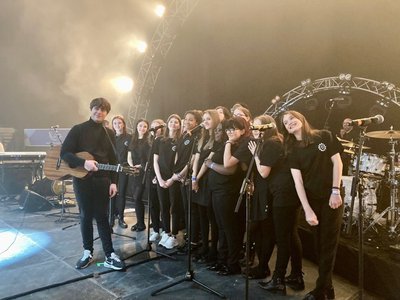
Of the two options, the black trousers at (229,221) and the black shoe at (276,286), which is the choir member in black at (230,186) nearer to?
the black trousers at (229,221)

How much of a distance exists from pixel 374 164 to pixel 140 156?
11.2ft

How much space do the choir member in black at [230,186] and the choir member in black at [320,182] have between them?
59cm

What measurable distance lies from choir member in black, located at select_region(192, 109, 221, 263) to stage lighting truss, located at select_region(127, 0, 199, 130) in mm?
5918

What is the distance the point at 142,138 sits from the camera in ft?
17.3

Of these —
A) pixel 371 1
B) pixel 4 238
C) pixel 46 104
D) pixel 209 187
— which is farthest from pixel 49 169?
pixel 46 104

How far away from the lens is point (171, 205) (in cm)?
455

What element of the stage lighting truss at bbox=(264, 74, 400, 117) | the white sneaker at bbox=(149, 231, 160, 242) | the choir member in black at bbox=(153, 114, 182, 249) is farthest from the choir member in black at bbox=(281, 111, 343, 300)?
the stage lighting truss at bbox=(264, 74, 400, 117)

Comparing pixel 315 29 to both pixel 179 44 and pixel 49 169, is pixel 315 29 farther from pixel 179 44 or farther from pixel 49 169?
pixel 49 169

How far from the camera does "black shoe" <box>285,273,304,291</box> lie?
126 inches

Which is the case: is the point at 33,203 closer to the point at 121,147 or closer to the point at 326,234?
the point at 121,147

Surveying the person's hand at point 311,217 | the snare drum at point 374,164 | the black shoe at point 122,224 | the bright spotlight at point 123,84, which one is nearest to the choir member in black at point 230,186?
the person's hand at point 311,217

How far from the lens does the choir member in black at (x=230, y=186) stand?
3359 mm

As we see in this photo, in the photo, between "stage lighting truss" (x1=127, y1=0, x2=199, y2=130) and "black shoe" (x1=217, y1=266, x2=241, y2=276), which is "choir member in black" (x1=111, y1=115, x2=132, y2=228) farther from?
"stage lighting truss" (x1=127, y1=0, x2=199, y2=130)

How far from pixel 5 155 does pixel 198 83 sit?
16.0ft
